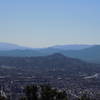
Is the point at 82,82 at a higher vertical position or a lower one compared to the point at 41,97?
lower

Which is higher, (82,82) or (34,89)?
(34,89)

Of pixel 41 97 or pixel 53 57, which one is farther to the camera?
pixel 53 57

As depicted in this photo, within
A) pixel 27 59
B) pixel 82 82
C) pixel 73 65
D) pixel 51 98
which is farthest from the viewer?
pixel 27 59

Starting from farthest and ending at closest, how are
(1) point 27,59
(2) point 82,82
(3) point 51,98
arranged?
(1) point 27,59, (2) point 82,82, (3) point 51,98

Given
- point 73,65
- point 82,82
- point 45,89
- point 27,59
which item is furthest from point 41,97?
point 27,59

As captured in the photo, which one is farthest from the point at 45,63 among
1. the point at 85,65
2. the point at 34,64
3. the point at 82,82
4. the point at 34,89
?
the point at 34,89

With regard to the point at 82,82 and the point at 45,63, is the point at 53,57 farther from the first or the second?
the point at 82,82

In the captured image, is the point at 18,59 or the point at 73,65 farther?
the point at 18,59

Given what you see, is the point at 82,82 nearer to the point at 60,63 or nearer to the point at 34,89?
the point at 60,63

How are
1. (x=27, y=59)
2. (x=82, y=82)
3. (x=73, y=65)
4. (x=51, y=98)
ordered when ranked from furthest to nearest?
(x=27, y=59) → (x=73, y=65) → (x=82, y=82) → (x=51, y=98)
